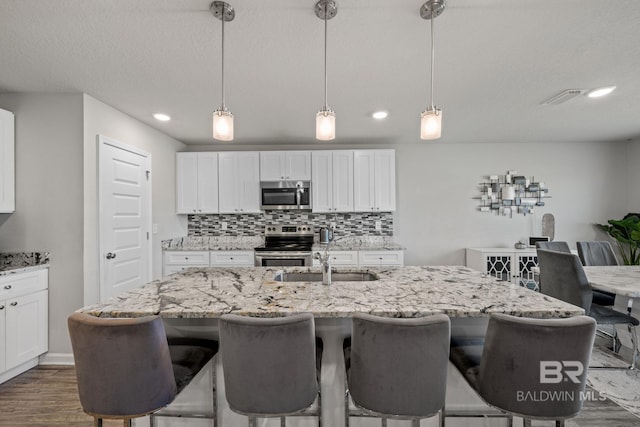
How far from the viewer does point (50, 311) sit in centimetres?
264

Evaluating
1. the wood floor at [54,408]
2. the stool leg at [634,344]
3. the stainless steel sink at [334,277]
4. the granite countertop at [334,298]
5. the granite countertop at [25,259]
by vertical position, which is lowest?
the wood floor at [54,408]

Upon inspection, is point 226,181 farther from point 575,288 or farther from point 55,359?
point 575,288

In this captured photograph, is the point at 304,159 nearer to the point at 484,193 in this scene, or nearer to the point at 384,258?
the point at 384,258

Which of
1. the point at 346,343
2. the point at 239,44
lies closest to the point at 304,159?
the point at 239,44

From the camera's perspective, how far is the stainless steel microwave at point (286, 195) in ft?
14.0

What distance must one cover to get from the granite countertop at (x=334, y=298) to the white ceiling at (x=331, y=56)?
151 centimetres

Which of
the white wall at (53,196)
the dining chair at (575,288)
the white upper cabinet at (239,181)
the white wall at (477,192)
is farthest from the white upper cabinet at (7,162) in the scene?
the dining chair at (575,288)

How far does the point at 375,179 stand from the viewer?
4281mm

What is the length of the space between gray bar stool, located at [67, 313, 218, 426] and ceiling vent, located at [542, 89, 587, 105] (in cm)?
353

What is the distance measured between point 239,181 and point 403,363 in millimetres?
3659

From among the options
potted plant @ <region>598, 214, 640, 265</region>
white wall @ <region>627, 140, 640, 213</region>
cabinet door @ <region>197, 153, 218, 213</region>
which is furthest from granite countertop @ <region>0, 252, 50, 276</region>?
white wall @ <region>627, 140, 640, 213</region>

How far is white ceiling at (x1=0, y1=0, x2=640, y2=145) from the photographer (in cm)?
163

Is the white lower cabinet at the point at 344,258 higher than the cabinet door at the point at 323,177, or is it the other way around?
the cabinet door at the point at 323,177

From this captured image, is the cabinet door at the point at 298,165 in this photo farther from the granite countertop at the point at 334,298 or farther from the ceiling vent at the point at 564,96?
the ceiling vent at the point at 564,96
